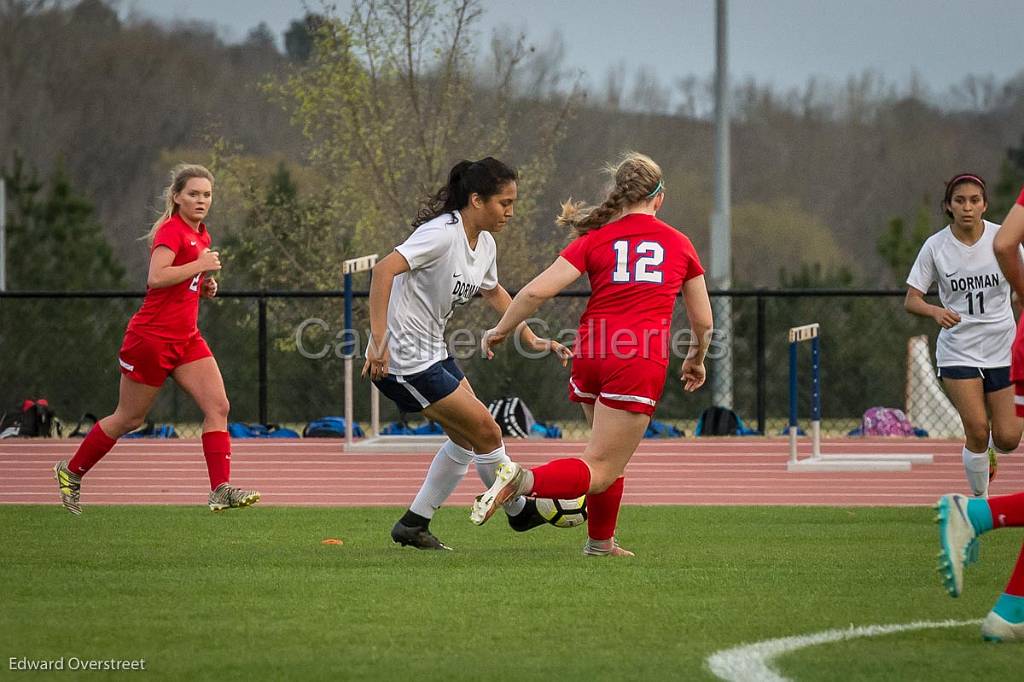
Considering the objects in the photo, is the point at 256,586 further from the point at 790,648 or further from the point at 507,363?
the point at 507,363

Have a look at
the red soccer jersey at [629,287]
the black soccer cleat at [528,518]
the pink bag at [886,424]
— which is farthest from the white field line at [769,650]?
the pink bag at [886,424]

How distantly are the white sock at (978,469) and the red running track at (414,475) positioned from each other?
3.98 ft

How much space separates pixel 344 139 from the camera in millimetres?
20688

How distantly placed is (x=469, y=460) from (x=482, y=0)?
1419 centimetres

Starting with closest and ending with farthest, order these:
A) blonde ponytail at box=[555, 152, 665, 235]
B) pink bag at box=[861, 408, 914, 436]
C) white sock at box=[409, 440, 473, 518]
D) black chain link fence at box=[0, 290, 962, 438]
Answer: blonde ponytail at box=[555, 152, 665, 235] < white sock at box=[409, 440, 473, 518] < pink bag at box=[861, 408, 914, 436] < black chain link fence at box=[0, 290, 962, 438]

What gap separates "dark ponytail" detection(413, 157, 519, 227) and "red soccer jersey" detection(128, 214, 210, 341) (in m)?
1.72

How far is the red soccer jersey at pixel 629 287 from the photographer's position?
6.21 metres

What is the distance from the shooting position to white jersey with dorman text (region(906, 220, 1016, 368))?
8.44m

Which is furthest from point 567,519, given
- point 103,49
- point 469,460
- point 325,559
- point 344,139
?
point 103,49

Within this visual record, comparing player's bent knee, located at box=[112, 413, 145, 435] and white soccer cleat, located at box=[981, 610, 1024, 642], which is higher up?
player's bent knee, located at box=[112, 413, 145, 435]

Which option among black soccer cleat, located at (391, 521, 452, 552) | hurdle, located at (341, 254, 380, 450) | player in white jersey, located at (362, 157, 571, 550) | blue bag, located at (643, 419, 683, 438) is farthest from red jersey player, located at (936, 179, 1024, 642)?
blue bag, located at (643, 419, 683, 438)

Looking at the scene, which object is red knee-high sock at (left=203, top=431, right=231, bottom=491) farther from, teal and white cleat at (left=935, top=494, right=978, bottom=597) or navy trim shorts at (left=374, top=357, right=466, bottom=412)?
teal and white cleat at (left=935, top=494, right=978, bottom=597)

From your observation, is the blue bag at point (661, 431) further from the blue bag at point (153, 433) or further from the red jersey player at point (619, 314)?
the red jersey player at point (619, 314)

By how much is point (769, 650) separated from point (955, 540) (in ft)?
2.51
